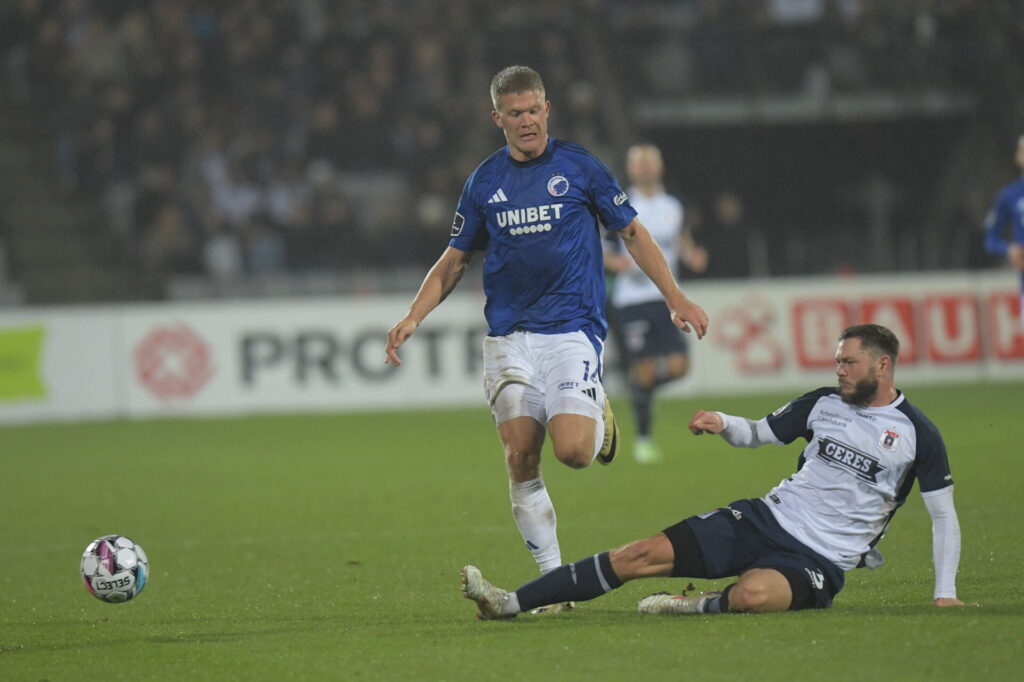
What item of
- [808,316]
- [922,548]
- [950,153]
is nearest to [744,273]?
[808,316]

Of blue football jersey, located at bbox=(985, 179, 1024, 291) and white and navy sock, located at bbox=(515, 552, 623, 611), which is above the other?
blue football jersey, located at bbox=(985, 179, 1024, 291)

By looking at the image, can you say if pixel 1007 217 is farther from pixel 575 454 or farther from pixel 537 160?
pixel 575 454

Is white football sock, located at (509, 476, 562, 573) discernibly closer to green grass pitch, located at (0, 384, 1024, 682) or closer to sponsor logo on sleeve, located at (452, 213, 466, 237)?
green grass pitch, located at (0, 384, 1024, 682)

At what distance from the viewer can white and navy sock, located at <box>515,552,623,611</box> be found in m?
5.64

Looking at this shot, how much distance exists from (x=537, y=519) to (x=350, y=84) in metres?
16.2

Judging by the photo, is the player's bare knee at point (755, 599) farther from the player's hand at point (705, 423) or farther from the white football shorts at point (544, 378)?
the white football shorts at point (544, 378)

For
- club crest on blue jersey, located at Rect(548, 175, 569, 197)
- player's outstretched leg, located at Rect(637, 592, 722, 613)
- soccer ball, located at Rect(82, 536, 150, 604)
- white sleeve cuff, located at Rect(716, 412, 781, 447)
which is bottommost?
player's outstretched leg, located at Rect(637, 592, 722, 613)

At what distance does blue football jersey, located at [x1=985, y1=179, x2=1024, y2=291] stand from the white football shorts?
7308mm

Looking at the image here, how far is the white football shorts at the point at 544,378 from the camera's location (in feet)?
20.1

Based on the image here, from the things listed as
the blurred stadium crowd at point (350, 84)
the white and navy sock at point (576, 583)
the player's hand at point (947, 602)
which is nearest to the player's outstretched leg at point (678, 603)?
the white and navy sock at point (576, 583)

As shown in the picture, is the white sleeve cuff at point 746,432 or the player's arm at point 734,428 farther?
the white sleeve cuff at point 746,432

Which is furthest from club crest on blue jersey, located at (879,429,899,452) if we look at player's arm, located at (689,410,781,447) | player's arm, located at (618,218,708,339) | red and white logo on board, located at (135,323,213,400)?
red and white logo on board, located at (135,323,213,400)

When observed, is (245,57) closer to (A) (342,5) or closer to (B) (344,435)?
(A) (342,5)

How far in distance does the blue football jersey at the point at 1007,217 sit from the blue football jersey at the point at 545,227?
711 cm
